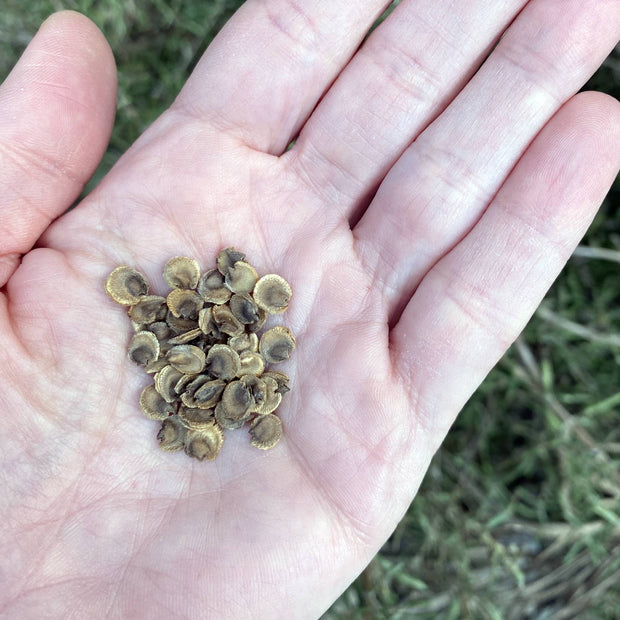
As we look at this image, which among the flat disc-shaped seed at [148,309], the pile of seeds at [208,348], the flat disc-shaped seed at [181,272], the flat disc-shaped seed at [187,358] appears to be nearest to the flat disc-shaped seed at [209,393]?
the pile of seeds at [208,348]

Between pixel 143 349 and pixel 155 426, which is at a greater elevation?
pixel 143 349

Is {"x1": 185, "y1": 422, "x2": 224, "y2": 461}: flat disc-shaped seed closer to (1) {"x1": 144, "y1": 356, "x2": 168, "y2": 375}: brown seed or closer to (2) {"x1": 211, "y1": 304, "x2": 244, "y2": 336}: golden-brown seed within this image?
(1) {"x1": 144, "y1": 356, "x2": 168, "y2": 375}: brown seed

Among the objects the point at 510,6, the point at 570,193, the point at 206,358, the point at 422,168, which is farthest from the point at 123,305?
the point at 510,6

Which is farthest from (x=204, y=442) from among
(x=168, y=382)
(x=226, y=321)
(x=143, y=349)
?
(x=226, y=321)

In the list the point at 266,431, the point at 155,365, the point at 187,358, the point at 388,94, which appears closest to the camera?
the point at 266,431

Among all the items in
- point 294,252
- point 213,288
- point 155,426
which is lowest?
point 155,426

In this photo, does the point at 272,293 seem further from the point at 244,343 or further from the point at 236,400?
the point at 236,400

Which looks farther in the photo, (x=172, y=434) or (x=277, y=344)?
(x=277, y=344)

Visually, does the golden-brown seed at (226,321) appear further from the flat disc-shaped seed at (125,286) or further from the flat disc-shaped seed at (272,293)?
the flat disc-shaped seed at (125,286)
